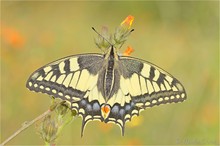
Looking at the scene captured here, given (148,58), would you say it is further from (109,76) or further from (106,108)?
(106,108)

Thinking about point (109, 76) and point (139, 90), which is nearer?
point (139, 90)

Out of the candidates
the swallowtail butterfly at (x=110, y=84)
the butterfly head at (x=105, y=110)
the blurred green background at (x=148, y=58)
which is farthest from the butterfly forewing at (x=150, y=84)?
the blurred green background at (x=148, y=58)

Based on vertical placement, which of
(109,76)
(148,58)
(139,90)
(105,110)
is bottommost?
(105,110)

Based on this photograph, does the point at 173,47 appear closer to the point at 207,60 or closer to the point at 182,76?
the point at 182,76

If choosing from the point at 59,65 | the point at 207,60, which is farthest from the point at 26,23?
the point at 59,65

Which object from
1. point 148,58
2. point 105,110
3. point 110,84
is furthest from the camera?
point 148,58

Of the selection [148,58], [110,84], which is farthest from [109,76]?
[148,58]

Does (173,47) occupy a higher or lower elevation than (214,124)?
higher
